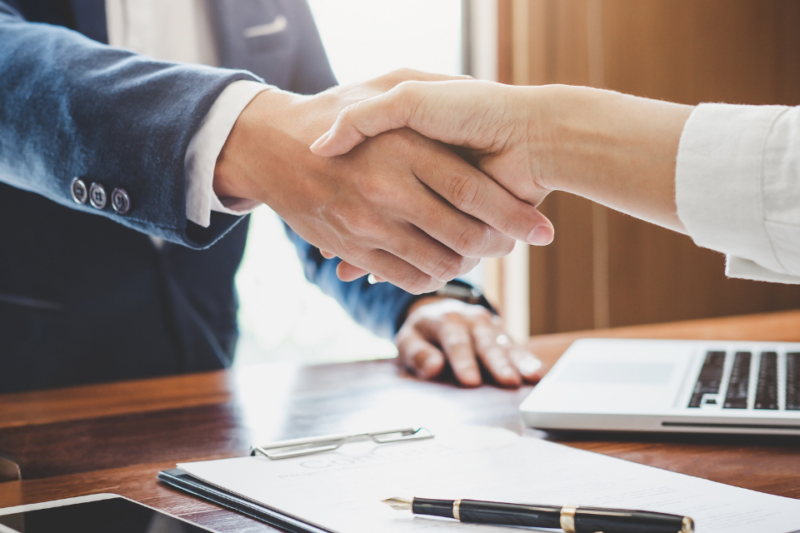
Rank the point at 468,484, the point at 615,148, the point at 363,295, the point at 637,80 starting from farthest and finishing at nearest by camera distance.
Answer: the point at 637,80 < the point at 363,295 < the point at 615,148 < the point at 468,484

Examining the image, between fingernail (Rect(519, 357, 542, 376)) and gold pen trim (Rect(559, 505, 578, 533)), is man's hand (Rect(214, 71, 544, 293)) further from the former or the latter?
gold pen trim (Rect(559, 505, 578, 533))

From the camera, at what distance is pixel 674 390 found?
0.75 m

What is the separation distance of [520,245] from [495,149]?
241 centimetres

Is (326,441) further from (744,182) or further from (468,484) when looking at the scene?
(744,182)

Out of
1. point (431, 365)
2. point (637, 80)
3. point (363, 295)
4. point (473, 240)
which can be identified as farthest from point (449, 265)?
point (637, 80)

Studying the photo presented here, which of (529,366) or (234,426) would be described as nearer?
(234,426)

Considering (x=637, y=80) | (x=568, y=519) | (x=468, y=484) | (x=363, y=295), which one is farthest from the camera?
(x=637, y=80)

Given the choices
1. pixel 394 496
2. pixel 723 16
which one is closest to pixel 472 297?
pixel 394 496

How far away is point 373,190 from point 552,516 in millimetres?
388

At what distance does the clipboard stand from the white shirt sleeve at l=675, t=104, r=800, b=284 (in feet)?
1.01

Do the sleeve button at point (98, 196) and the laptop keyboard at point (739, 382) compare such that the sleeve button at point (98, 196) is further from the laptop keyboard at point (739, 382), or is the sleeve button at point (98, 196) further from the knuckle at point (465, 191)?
the laptop keyboard at point (739, 382)

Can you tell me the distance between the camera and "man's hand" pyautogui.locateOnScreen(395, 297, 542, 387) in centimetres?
95

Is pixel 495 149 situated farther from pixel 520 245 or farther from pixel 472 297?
pixel 520 245

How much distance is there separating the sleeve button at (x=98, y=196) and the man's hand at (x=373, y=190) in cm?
12
